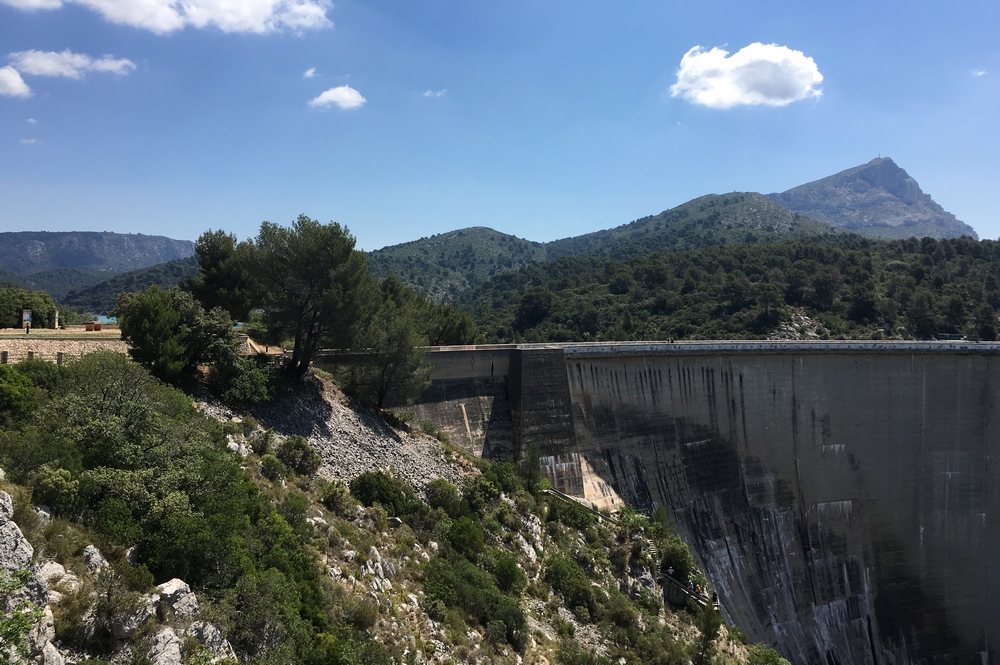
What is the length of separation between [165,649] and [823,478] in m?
47.5

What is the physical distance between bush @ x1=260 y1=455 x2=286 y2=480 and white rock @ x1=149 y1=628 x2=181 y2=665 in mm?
9571

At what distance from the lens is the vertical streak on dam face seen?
40500 mm

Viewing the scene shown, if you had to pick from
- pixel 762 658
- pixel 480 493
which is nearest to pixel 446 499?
pixel 480 493

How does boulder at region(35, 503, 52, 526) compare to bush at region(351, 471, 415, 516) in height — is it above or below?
above

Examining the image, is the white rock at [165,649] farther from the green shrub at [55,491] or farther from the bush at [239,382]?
the bush at [239,382]

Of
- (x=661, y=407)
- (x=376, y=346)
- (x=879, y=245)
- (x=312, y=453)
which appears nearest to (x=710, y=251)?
(x=879, y=245)

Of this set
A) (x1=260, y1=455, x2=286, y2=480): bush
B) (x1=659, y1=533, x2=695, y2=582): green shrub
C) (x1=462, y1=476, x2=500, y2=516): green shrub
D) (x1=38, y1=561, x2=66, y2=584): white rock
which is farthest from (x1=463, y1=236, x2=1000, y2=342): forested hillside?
(x1=38, y1=561, x2=66, y2=584): white rock

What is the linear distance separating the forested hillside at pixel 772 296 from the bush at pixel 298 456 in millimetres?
67518

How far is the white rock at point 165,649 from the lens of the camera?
35.9 ft

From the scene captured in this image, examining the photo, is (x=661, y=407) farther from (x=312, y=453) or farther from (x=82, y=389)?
(x=82, y=389)

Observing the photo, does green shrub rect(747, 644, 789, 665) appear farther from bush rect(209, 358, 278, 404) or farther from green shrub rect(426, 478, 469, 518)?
bush rect(209, 358, 278, 404)

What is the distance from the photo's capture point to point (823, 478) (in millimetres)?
47312

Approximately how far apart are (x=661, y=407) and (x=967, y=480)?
29.6m

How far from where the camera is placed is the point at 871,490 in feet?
160
